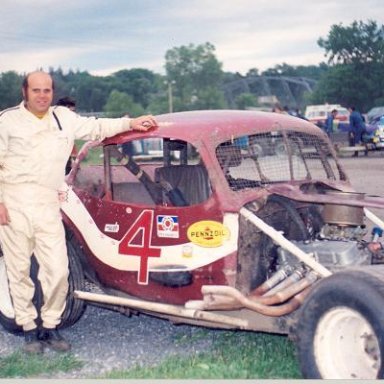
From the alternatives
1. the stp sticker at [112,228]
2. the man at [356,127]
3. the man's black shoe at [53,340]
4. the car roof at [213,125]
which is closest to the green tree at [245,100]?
the man at [356,127]

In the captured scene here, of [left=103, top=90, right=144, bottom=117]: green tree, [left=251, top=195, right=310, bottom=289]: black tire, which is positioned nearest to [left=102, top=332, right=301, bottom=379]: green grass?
[left=251, top=195, right=310, bottom=289]: black tire

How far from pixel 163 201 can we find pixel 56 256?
854 millimetres

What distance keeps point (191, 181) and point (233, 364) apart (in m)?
1.39

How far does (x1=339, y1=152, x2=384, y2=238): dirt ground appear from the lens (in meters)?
14.0

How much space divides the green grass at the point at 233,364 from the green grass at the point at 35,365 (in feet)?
1.25

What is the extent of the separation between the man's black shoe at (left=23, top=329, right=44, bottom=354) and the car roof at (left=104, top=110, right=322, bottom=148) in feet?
4.95

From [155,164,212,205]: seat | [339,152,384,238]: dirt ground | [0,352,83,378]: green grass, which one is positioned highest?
[155,164,212,205]: seat

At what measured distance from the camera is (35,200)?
5.10 m

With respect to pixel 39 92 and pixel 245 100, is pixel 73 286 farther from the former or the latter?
pixel 245 100

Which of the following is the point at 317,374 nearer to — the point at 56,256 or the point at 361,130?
the point at 56,256

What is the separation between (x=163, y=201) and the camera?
17.9ft

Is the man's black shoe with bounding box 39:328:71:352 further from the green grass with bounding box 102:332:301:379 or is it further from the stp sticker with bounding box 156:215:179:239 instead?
the stp sticker with bounding box 156:215:179:239

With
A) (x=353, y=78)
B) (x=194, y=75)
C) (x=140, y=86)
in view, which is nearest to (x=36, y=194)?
(x=140, y=86)

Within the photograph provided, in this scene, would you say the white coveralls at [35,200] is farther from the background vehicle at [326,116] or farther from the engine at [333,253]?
the background vehicle at [326,116]
